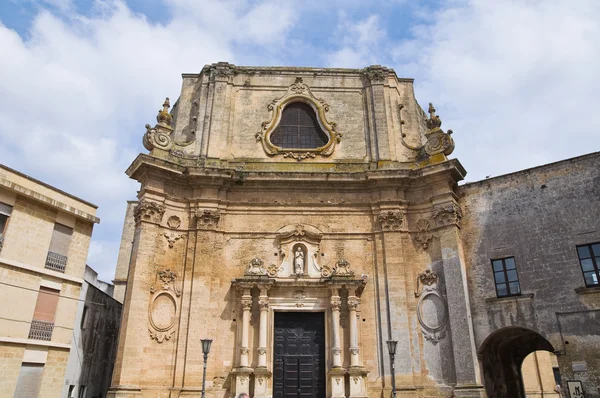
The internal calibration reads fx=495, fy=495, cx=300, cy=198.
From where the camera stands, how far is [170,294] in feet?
51.5

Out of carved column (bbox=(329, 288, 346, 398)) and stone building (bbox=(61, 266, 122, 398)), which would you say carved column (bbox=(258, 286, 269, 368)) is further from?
stone building (bbox=(61, 266, 122, 398))

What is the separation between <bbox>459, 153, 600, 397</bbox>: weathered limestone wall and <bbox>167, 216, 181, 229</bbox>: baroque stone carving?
956cm

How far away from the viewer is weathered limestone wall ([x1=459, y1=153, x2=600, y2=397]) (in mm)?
13742

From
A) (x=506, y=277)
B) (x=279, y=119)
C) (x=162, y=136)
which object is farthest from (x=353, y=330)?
(x=162, y=136)

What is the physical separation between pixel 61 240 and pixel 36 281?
1.76 m

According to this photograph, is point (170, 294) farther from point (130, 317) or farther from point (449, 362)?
point (449, 362)

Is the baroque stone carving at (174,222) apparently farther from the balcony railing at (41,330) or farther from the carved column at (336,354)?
the carved column at (336,354)

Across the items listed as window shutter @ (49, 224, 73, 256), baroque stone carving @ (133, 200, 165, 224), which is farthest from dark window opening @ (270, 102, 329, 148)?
window shutter @ (49, 224, 73, 256)

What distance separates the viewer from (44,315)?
15320 millimetres

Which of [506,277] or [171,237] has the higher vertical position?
[171,237]

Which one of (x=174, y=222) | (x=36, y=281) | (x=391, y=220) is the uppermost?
(x=391, y=220)

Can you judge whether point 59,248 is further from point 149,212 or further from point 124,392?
point 124,392

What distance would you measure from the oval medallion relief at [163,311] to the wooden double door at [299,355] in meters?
3.29

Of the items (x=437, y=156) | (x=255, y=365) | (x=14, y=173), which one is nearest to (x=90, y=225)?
(x=14, y=173)
